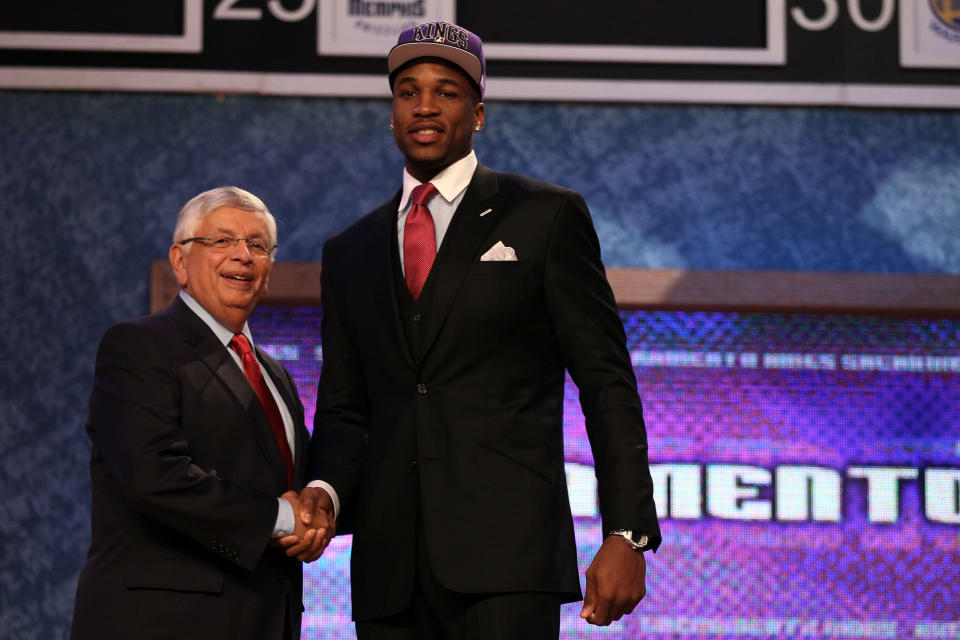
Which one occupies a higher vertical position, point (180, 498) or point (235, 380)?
point (235, 380)

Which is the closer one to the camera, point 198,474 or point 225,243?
point 198,474

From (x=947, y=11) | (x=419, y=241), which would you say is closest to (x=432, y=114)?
(x=419, y=241)

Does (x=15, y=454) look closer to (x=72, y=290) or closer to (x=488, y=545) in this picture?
(x=72, y=290)

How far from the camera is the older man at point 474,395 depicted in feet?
5.55

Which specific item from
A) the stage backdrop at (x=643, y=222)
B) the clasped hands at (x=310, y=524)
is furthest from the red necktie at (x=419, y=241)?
the stage backdrop at (x=643, y=222)

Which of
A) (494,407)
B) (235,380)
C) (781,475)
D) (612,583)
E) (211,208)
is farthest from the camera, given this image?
(781,475)

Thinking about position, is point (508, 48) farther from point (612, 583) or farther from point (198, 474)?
point (612, 583)

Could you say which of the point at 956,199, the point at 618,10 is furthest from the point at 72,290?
the point at 956,199

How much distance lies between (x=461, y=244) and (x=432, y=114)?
0.23 metres

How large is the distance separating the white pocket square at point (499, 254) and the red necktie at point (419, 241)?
94 mm

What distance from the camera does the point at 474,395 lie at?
69.2 inches

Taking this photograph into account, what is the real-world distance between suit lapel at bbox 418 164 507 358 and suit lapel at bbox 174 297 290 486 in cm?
42

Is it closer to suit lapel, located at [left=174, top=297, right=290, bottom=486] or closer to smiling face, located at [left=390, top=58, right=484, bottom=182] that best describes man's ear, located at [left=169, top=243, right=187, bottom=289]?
suit lapel, located at [left=174, top=297, right=290, bottom=486]

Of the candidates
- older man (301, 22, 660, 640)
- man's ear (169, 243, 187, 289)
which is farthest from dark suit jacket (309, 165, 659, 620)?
man's ear (169, 243, 187, 289)
